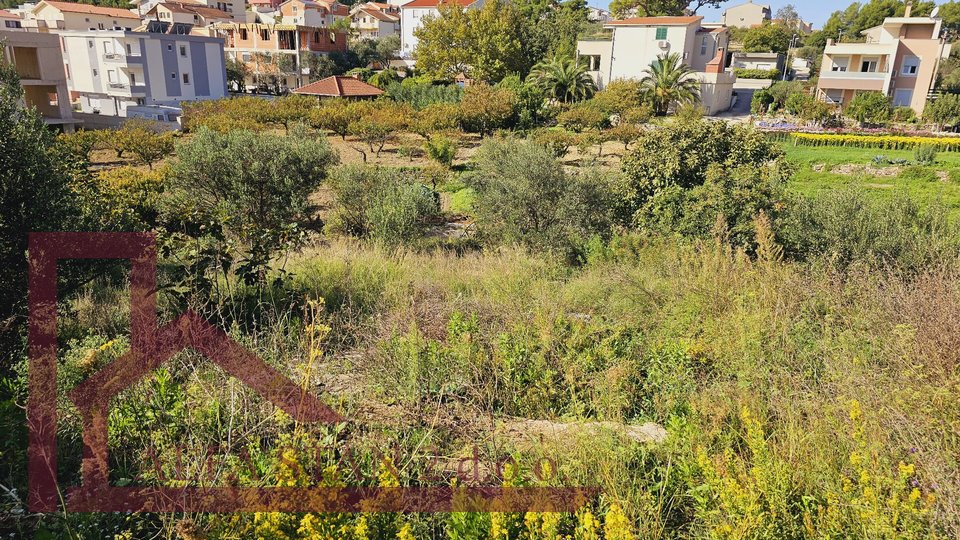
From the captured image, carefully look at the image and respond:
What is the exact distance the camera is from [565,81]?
3784 cm

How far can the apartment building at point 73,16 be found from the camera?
54.3m

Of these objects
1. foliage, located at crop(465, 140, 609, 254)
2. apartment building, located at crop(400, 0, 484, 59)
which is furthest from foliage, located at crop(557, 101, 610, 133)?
apartment building, located at crop(400, 0, 484, 59)

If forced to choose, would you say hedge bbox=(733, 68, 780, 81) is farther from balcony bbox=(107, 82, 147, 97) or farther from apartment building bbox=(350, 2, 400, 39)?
balcony bbox=(107, 82, 147, 97)

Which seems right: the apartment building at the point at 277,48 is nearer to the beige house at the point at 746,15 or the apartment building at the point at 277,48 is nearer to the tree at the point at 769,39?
the tree at the point at 769,39

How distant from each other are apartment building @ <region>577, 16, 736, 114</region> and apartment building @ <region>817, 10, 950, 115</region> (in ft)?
25.2

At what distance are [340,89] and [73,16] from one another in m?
37.4

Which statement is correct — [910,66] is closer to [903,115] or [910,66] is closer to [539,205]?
[903,115]

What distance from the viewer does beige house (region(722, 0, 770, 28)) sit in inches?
3278

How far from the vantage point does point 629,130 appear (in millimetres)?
26734

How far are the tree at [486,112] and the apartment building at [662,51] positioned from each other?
40.4ft

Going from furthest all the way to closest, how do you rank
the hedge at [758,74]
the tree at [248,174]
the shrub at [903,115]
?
the hedge at [758,74] < the shrub at [903,115] < the tree at [248,174]

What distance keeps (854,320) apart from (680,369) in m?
1.57

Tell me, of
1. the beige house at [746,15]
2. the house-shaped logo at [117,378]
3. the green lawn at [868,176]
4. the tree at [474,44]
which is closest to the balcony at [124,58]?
the tree at [474,44]

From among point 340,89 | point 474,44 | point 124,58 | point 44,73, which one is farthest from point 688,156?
point 124,58
